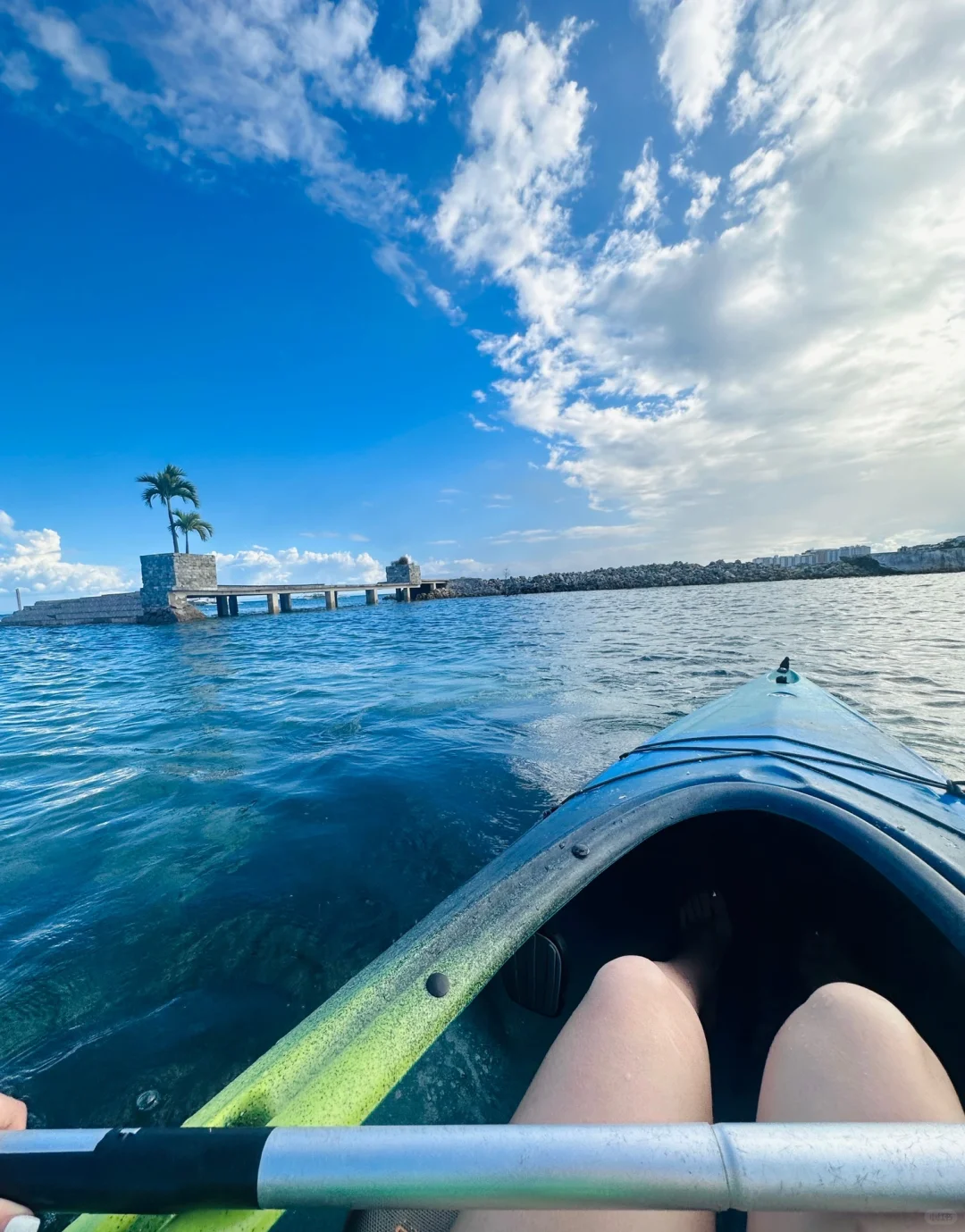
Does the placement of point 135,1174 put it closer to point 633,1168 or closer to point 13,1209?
point 13,1209

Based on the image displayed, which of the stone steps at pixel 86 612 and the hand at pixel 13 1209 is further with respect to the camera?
the stone steps at pixel 86 612

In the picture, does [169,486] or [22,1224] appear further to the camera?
[169,486]

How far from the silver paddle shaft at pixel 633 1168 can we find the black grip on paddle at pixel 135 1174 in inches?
2.3

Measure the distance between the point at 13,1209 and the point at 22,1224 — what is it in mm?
103

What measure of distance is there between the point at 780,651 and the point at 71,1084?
11.7m

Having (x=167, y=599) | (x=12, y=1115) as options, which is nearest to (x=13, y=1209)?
(x=12, y=1115)

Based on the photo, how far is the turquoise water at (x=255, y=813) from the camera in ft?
6.46

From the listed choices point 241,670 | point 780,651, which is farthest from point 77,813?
point 780,651

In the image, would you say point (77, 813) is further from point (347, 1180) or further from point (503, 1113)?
point (347, 1180)

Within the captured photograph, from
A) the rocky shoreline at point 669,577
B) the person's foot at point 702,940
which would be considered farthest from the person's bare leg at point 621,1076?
the rocky shoreline at point 669,577

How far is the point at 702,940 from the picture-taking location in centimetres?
204

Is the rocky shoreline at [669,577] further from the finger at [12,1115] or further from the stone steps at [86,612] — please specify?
the finger at [12,1115]

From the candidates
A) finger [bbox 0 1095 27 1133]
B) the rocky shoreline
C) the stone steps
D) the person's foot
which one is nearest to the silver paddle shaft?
finger [bbox 0 1095 27 1133]

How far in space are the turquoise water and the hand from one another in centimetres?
105
